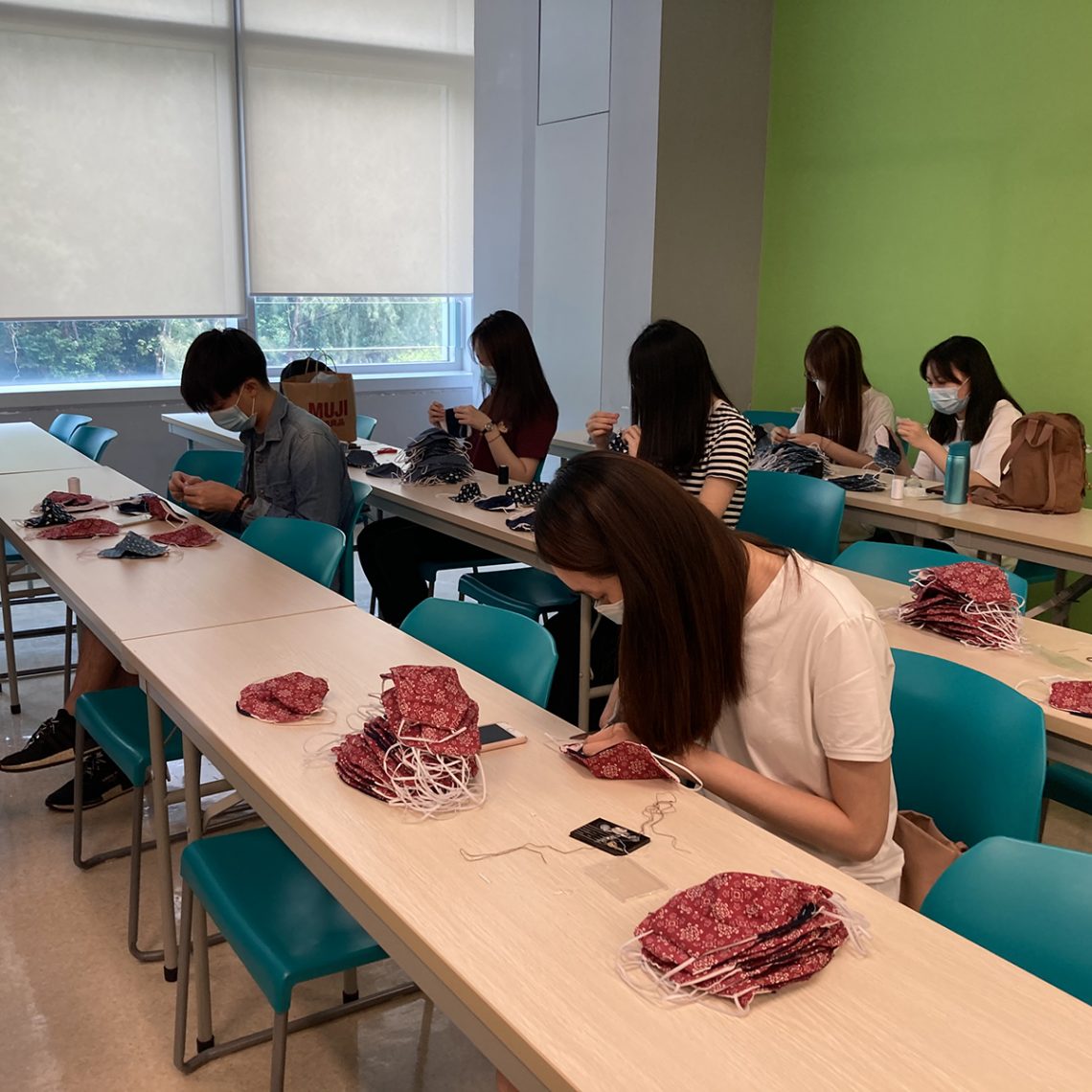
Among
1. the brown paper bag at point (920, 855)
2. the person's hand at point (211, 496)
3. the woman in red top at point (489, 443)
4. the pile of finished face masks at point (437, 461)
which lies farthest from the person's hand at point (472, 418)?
the brown paper bag at point (920, 855)

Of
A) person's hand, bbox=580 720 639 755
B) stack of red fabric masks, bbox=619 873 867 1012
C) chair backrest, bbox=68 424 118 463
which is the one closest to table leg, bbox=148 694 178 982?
person's hand, bbox=580 720 639 755

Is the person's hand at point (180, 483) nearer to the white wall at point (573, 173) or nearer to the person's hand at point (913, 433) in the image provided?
the person's hand at point (913, 433)

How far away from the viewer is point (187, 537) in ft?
10.2

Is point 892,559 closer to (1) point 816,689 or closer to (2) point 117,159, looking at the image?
(1) point 816,689

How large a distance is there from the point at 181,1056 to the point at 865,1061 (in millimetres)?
1520

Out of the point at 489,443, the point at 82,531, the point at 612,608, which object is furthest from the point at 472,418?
the point at 612,608

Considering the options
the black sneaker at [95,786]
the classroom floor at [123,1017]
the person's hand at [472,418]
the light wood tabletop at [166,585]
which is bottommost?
the classroom floor at [123,1017]

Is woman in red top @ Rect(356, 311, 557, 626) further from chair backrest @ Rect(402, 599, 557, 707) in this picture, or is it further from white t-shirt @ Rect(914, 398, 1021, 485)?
chair backrest @ Rect(402, 599, 557, 707)

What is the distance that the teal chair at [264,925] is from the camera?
5.29 feet

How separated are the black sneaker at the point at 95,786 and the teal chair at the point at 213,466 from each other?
1.30m

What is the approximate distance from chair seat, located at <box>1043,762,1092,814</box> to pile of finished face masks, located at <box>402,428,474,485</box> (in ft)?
8.04

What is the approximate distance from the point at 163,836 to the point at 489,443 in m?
2.26

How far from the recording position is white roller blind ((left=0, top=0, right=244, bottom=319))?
19.4ft

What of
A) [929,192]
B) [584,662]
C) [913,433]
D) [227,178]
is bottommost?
[584,662]
